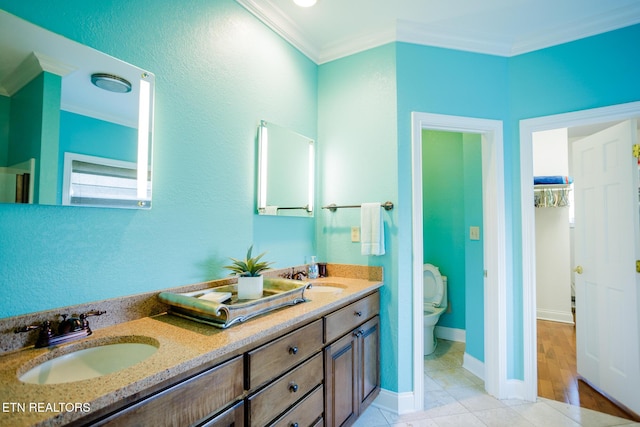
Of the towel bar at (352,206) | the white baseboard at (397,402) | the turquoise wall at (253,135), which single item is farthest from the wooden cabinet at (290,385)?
the towel bar at (352,206)

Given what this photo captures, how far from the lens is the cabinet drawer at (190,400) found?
755 mm

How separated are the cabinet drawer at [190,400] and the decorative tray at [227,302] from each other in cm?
17

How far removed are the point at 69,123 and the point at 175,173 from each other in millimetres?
420

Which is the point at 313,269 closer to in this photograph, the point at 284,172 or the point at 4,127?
the point at 284,172

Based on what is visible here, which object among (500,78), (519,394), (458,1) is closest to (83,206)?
(458,1)

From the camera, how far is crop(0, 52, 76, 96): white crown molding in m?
0.95

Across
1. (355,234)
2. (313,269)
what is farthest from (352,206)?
(313,269)

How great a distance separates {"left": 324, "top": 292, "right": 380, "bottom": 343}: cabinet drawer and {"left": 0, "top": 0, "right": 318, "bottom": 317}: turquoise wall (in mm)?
576

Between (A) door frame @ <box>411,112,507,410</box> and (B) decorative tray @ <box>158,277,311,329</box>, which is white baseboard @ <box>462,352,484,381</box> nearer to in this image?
(A) door frame @ <box>411,112,507,410</box>

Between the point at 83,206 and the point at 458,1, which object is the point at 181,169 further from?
the point at 458,1

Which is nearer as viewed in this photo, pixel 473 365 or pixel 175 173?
pixel 175 173

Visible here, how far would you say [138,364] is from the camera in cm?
82

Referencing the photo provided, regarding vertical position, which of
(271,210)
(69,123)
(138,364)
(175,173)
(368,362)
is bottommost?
(368,362)

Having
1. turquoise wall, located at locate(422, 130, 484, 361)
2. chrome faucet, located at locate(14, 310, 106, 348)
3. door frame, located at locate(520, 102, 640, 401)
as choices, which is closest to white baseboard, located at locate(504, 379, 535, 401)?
door frame, located at locate(520, 102, 640, 401)
